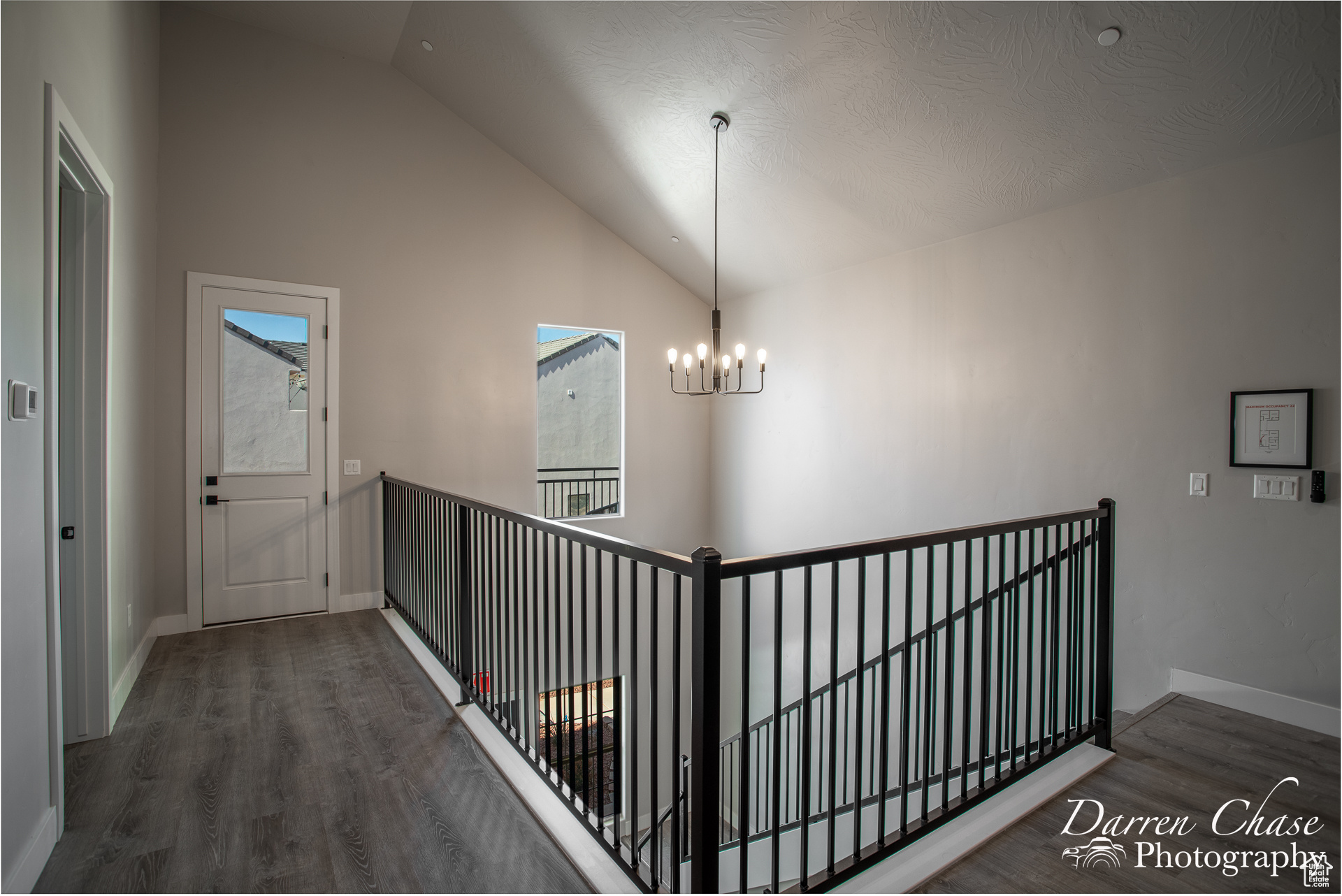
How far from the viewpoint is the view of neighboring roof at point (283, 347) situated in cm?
407

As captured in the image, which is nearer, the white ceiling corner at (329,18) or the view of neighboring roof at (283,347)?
the white ceiling corner at (329,18)

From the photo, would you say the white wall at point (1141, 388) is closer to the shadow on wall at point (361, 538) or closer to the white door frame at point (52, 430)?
the shadow on wall at point (361, 538)

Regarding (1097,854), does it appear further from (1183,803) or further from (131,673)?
(131,673)

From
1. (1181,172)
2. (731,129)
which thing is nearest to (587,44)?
(731,129)

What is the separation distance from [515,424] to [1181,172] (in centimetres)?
435

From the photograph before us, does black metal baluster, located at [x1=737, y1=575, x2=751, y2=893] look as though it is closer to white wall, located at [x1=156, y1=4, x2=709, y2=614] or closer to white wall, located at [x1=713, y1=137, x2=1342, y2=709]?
white wall, located at [x1=713, y1=137, x2=1342, y2=709]

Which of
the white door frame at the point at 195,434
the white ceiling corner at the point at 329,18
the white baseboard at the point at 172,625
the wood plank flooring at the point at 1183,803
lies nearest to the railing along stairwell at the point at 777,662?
the wood plank flooring at the point at 1183,803

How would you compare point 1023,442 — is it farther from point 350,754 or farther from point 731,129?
point 350,754

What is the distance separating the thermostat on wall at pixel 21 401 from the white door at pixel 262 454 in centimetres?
260

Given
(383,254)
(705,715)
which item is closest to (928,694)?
(705,715)

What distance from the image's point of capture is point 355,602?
14.5 feet

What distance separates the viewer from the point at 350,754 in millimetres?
2322

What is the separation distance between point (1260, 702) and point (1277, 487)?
0.95 m

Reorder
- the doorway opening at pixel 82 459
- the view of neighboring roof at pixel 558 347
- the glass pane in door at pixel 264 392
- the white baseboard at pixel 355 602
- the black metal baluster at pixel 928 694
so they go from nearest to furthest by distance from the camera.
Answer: the black metal baluster at pixel 928 694, the doorway opening at pixel 82 459, the glass pane in door at pixel 264 392, the white baseboard at pixel 355 602, the view of neighboring roof at pixel 558 347
